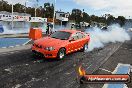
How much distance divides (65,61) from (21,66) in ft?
9.66

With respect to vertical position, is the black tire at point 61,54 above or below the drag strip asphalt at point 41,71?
above

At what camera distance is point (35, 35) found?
24047 millimetres

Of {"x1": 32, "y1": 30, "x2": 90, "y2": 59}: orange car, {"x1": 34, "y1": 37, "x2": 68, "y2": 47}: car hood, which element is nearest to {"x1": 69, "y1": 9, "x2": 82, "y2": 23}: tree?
{"x1": 32, "y1": 30, "x2": 90, "y2": 59}: orange car

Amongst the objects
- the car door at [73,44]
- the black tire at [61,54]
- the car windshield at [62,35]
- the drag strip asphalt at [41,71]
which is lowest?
the drag strip asphalt at [41,71]

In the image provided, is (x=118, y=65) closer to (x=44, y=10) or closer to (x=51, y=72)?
(x=51, y=72)

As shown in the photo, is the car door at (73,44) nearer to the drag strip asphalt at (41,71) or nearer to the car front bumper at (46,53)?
the drag strip asphalt at (41,71)

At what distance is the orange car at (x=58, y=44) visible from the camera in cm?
1323

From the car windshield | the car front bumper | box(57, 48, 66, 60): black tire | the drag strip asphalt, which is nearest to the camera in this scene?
the drag strip asphalt

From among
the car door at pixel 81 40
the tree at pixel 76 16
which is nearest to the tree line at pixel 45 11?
the tree at pixel 76 16

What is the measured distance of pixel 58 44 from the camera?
44.9ft

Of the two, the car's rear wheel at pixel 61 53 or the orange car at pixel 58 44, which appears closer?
the orange car at pixel 58 44

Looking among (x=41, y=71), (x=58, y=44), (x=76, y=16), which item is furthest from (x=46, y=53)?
(x=76, y=16)

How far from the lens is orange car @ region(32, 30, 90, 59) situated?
1323 centimetres

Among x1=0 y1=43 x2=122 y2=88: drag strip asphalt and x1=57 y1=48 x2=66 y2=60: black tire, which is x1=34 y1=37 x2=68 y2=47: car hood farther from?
x1=0 y1=43 x2=122 y2=88: drag strip asphalt
